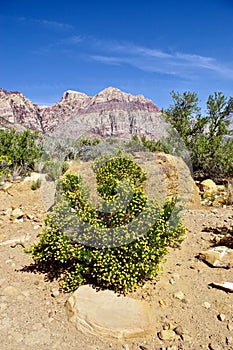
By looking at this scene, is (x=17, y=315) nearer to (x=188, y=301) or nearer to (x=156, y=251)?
(x=156, y=251)

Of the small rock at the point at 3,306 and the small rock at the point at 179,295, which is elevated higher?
the small rock at the point at 179,295

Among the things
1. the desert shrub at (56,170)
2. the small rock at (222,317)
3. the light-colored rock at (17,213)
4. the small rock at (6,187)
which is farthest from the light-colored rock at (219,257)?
the small rock at (6,187)

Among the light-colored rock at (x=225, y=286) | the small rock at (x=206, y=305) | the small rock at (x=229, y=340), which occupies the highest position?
the light-colored rock at (x=225, y=286)

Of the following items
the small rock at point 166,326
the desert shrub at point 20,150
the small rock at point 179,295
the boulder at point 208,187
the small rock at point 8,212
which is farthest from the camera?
the desert shrub at point 20,150

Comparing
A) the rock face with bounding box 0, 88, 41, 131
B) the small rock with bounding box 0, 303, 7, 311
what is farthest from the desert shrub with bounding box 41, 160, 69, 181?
the rock face with bounding box 0, 88, 41, 131

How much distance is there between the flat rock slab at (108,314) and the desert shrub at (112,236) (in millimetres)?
183

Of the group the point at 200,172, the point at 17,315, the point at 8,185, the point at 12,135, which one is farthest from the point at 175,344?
the point at 12,135

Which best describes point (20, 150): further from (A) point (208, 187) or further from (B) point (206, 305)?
(B) point (206, 305)

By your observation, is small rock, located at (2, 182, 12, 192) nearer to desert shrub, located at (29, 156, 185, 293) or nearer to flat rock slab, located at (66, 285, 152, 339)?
desert shrub, located at (29, 156, 185, 293)

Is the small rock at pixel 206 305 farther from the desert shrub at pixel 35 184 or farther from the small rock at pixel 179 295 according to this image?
the desert shrub at pixel 35 184

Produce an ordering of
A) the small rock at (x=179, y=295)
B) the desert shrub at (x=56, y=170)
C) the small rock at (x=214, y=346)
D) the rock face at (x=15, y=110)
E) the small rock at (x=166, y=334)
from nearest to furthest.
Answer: the small rock at (x=214, y=346)
the small rock at (x=166, y=334)
the small rock at (x=179, y=295)
the desert shrub at (x=56, y=170)
the rock face at (x=15, y=110)

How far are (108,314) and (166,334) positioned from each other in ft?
2.05

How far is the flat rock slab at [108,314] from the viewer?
2.79 m

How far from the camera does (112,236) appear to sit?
324cm
